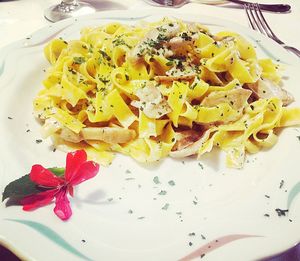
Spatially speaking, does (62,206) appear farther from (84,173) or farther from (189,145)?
(189,145)

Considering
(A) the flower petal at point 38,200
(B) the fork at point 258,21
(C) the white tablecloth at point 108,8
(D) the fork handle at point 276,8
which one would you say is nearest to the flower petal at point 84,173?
(A) the flower petal at point 38,200

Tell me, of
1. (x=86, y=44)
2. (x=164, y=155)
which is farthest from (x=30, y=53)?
(x=164, y=155)

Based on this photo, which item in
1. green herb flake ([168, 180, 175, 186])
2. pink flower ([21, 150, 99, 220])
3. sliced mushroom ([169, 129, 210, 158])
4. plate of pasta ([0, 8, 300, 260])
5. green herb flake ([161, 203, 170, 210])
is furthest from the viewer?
sliced mushroom ([169, 129, 210, 158])

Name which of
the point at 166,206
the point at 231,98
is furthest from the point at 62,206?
the point at 231,98

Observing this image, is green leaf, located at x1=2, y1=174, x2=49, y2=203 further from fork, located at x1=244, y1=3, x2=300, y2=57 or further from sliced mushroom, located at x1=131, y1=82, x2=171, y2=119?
fork, located at x1=244, y1=3, x2=300, y2=57

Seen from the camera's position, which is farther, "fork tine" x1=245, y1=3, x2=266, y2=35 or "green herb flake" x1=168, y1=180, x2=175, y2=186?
"fork tine" x1=245, y1=3, x2=266, y2=35

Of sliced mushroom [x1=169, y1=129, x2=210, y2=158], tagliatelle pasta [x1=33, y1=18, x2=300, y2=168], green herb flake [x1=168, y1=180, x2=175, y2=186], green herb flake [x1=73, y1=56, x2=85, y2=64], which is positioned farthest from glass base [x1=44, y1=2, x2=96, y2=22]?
green herb flake [x1=168, y1=180, x2=175, y2=186]

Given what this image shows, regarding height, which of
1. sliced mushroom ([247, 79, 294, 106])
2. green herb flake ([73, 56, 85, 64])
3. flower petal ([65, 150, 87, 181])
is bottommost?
sliced mushroom ([247, 79, 294, 106])

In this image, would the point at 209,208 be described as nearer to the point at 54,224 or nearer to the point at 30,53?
the point at 54,224
